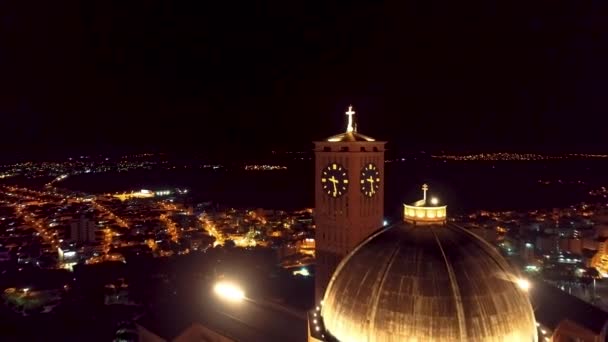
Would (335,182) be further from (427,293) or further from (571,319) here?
(571,319)

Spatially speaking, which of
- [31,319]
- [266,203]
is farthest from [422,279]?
[266,203]

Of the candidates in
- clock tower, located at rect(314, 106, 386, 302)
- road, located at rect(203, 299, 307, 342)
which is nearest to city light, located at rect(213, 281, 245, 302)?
road, located at rect(203, 299, 307, 342)

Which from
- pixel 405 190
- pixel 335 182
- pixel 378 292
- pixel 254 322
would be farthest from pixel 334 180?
pixel 405 190

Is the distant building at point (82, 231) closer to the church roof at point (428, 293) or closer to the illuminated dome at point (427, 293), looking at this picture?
the illuminated dome at point (427, 293)

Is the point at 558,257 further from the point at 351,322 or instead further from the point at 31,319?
the point at 31,319

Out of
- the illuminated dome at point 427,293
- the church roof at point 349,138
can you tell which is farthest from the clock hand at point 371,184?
the illuminated dome at point 427,293

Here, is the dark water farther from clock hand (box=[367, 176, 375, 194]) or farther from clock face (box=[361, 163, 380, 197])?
clock hand (box=[367, 176, 375, 194])
